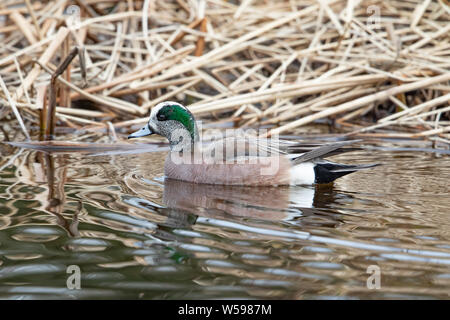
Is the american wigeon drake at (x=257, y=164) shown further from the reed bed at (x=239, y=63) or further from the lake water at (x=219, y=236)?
the reed bed at (x=239, y=63)

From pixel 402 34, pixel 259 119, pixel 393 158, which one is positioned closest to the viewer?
pixel 393 158

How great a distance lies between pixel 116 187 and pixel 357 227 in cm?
150

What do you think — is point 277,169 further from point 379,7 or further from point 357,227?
point 379,7

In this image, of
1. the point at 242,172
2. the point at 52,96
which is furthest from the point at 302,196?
the point at 52,96

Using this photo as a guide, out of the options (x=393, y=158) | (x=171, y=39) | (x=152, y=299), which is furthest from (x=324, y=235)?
(x=171, y=39)

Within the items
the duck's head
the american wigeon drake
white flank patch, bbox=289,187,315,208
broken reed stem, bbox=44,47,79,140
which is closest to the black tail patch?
the american wigeon drake

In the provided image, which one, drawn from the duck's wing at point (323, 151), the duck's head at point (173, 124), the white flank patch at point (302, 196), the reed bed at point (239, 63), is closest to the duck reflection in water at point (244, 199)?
the white flank patch at point (302, 196)

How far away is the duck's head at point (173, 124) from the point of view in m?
4.71

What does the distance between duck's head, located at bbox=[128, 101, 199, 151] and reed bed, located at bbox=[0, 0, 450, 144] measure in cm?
78

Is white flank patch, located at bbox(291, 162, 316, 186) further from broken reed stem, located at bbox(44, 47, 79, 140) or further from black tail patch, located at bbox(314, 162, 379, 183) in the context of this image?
broken reed stem, located at bbox(44, 47, 79, 140)

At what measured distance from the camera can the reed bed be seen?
5719 mm

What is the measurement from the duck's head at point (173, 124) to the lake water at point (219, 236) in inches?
12.3

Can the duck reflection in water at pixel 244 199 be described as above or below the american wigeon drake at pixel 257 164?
below
